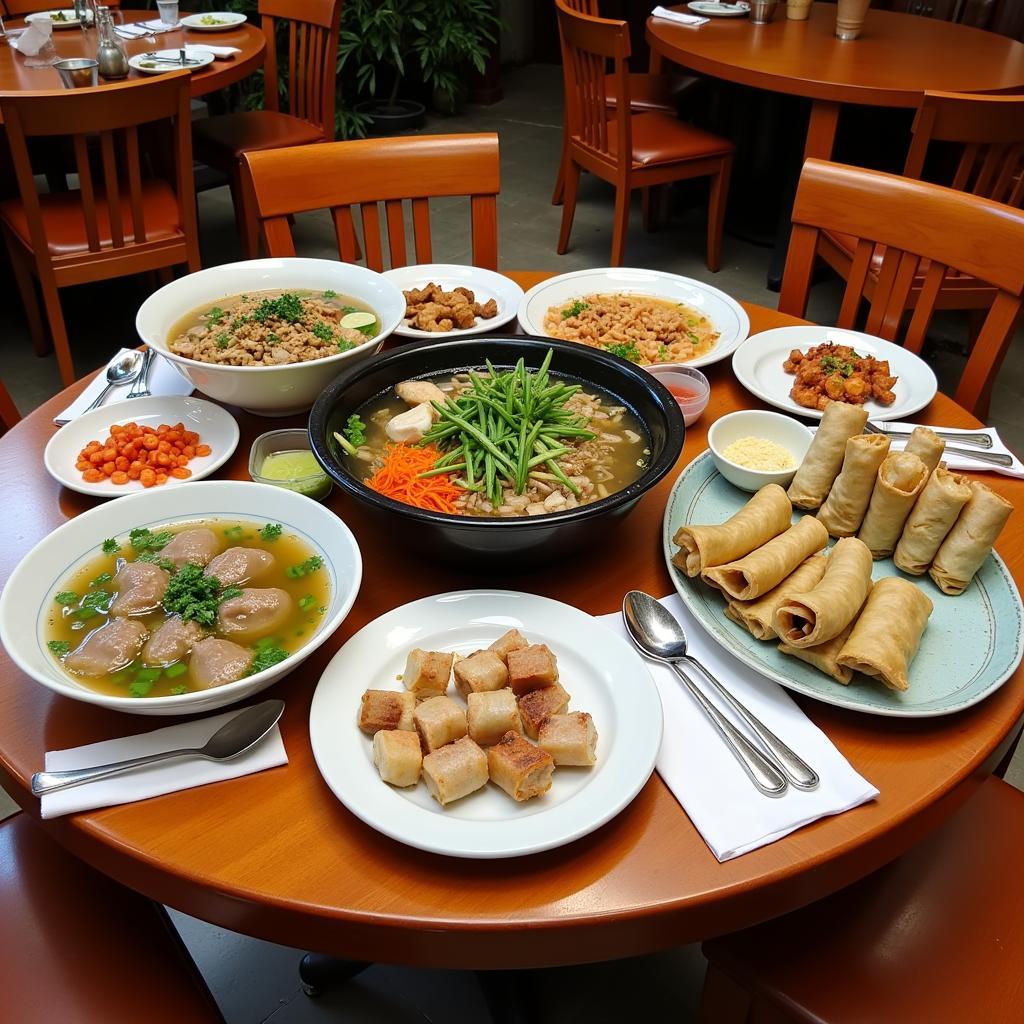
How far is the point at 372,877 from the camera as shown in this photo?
0.95 meters

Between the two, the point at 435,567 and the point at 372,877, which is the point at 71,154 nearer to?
the point at 435,567

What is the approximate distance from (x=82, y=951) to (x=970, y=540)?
1.40 m

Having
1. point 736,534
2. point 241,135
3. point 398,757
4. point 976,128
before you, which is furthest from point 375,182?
point 241,135

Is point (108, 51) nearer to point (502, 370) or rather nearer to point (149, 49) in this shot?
point (149, 49)

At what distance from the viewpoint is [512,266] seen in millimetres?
5012

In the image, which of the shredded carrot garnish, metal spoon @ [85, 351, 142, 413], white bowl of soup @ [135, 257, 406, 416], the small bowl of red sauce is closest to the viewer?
the shredded carrot garnish

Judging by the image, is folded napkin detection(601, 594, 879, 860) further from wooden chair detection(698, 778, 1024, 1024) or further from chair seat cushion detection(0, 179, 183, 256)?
chair seat cushion detection(0, 179, 183, 256)

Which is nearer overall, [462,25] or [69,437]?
[69,437]

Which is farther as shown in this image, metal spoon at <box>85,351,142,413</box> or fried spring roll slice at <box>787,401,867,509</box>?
metal spoon at <box>85,351,142,413</box>

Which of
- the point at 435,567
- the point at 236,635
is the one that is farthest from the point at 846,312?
the point at 236,635

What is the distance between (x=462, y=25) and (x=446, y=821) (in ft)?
22.7

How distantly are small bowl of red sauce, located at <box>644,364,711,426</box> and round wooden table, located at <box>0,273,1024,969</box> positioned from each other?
26.9 inches

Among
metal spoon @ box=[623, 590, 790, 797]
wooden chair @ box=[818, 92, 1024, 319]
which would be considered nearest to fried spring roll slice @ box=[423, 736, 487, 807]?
metal spoon @ box=[623, 590, 790, 797]

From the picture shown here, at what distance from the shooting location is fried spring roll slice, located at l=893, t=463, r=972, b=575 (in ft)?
4.19
